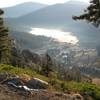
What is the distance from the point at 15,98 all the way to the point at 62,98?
2817 mm

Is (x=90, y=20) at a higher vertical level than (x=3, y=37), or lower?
higher

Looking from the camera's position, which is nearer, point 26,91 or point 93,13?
point 26,91

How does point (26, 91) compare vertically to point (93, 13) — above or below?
below

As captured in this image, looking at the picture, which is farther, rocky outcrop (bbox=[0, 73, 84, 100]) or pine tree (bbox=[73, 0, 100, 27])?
pine tree (bbox=[73, 0, 100, 27])

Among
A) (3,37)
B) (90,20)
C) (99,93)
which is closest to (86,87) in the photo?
(99,93)

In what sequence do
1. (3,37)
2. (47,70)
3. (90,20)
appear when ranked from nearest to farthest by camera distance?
(90,20), (3,37), (47,70)

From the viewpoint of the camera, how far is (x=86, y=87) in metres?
24.0

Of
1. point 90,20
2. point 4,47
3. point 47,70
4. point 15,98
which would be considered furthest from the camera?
point 47,70

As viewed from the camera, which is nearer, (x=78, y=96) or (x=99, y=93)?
(x=78, y=96)

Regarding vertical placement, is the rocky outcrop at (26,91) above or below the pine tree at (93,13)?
below

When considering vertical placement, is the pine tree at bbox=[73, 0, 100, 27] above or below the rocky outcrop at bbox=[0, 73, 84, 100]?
above

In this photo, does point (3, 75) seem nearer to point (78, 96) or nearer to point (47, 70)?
point (78, 96)

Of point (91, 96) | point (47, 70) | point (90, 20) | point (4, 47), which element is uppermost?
point (90, 20)

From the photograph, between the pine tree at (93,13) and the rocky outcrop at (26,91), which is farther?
the pine tree at (93,13)
